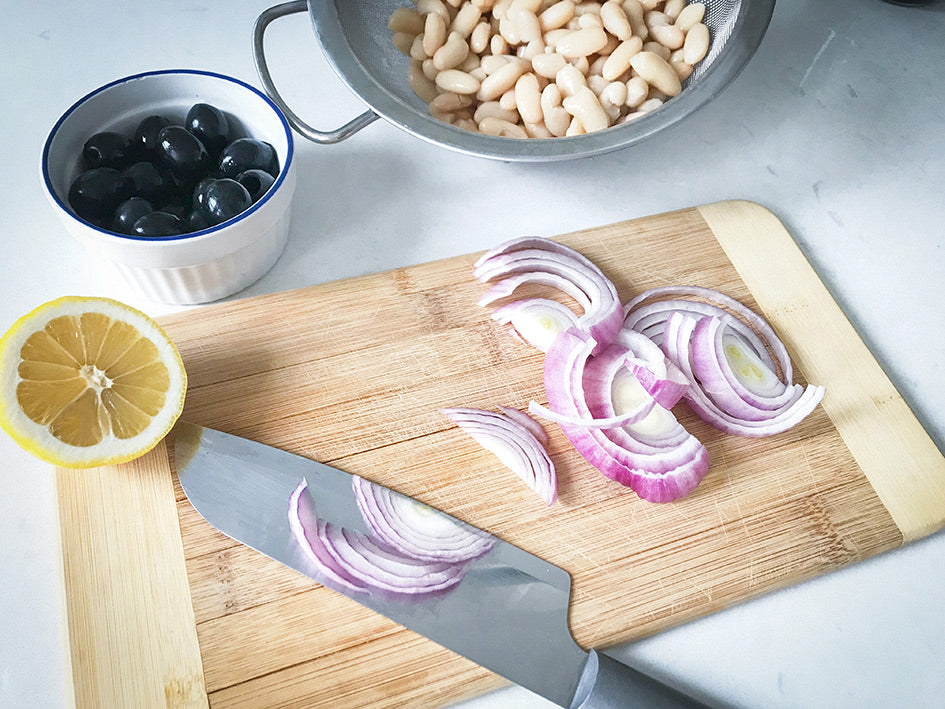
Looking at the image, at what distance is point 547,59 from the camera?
1207 millimetres

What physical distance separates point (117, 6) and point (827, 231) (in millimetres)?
1254

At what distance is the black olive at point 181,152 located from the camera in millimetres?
1035

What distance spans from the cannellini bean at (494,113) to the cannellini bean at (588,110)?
9 cm

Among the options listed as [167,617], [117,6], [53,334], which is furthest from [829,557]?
[117,6]

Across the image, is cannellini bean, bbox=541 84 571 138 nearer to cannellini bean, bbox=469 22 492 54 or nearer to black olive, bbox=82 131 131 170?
cannellini bean, bbox=469 22 492 54

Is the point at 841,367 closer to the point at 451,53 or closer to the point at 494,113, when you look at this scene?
the point at 494,113

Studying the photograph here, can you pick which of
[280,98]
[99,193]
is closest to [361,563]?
[99,193]

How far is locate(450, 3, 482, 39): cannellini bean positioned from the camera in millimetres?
1260

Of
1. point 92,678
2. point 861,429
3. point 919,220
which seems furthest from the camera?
point 919,220

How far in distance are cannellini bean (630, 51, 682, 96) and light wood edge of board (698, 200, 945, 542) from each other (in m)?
0.18

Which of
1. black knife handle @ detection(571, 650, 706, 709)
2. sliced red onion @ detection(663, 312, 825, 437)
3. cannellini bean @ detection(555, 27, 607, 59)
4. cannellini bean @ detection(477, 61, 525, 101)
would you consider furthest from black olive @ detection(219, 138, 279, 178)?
black knife handle @ detection(571, 650, 706, 709)

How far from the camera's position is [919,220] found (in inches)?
52.5

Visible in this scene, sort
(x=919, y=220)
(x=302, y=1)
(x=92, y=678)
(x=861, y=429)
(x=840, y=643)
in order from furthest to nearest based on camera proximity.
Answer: (x=919, y=220)
(x=302, y=1)
(x=861, y=429)
(x=840, y=643)
(x=92, y=678)

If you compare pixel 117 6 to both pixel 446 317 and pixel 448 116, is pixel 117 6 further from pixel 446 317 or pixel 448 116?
pixel 446 317
